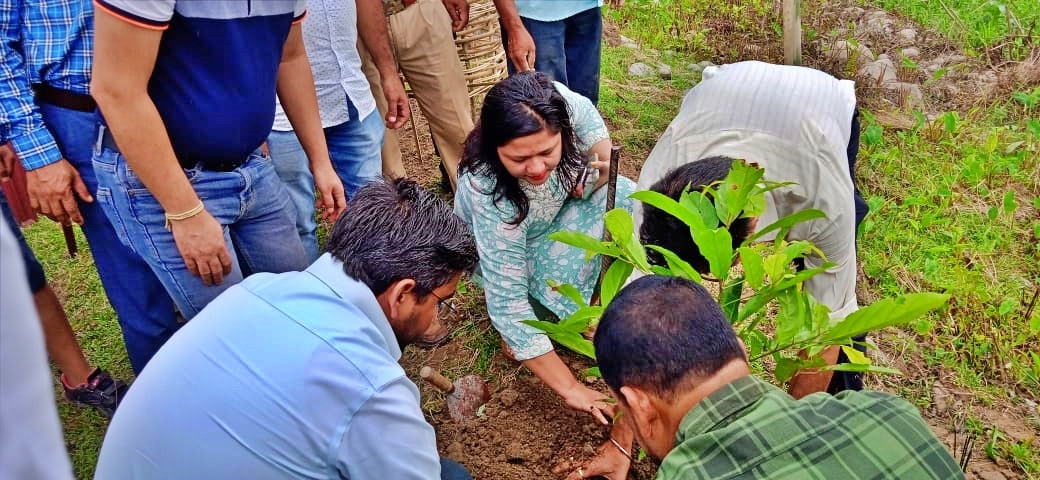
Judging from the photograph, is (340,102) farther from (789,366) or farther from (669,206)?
(789,366)

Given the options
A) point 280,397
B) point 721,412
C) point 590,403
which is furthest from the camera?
point 590,403

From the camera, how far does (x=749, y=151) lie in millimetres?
1887

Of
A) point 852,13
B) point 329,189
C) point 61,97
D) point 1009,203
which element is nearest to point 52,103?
point 61,97

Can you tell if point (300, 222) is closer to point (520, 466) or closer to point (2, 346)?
point (520, 466)

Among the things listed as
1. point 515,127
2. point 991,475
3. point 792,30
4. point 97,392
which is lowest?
point 991,475

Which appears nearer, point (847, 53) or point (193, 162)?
point (193, 162)

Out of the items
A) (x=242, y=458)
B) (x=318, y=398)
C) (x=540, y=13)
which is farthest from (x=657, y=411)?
(x=540, y=13)

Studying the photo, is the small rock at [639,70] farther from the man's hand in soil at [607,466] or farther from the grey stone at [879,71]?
the man's hand in soil at [607,466]

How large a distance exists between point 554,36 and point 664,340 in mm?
2152

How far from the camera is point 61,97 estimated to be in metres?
1.76

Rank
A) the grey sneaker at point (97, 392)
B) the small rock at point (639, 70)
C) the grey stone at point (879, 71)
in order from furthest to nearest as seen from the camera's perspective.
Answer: the small rock at point (639, 70), the grey stone at point (879, 71), the grey sneaker at point (97, 392)

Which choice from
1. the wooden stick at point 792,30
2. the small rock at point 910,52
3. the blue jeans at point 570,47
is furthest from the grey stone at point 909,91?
the blue jeans at point 570,47

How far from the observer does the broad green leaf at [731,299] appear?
148 cm

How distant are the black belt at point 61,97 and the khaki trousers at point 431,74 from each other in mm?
1201
